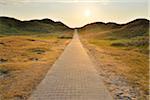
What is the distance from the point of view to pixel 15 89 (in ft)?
36.4

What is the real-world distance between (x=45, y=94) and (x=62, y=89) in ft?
2.95

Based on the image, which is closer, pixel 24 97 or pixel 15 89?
pixel 24 97

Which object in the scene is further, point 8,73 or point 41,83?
point 8,73

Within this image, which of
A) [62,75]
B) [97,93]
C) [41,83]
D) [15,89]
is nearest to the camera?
[97,93]

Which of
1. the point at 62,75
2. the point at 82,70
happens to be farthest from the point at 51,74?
the point at 82,70

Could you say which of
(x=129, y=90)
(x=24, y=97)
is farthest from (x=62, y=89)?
(x=129, y=90)

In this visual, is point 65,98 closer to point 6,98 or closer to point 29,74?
point 6,98

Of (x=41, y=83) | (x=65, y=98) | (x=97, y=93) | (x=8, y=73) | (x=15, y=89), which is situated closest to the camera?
(x=65, y=98)

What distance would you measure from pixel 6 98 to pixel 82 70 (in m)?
6.15

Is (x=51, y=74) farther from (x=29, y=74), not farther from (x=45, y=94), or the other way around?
(x=45, y=94)

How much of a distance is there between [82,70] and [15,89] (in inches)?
201

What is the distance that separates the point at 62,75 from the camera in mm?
13586

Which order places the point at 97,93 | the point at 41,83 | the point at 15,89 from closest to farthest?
the point at 97,93 < the point at 15,89 < the point at 41,83

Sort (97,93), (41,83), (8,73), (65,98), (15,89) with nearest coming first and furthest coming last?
(65,98)
(97,93)
(15,89)
(41,83)
(8,73)
